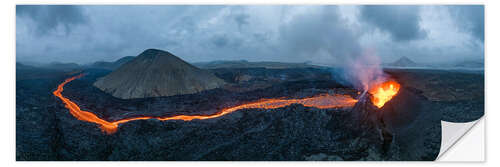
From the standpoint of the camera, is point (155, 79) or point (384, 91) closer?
point (384, 91)

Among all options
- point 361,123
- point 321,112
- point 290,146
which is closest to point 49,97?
→ point 290,146

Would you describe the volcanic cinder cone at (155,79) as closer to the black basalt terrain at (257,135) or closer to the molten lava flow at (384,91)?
the black basalt terrain at (257,135)

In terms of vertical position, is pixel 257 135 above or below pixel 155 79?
below

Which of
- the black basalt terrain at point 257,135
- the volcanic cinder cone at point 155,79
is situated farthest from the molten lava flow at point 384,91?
the volcanic cinder cone at point 155,79

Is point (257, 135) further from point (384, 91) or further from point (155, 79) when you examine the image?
point (155, 79)

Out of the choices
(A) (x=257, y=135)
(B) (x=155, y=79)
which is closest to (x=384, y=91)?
(A) (x=257, y=135)
